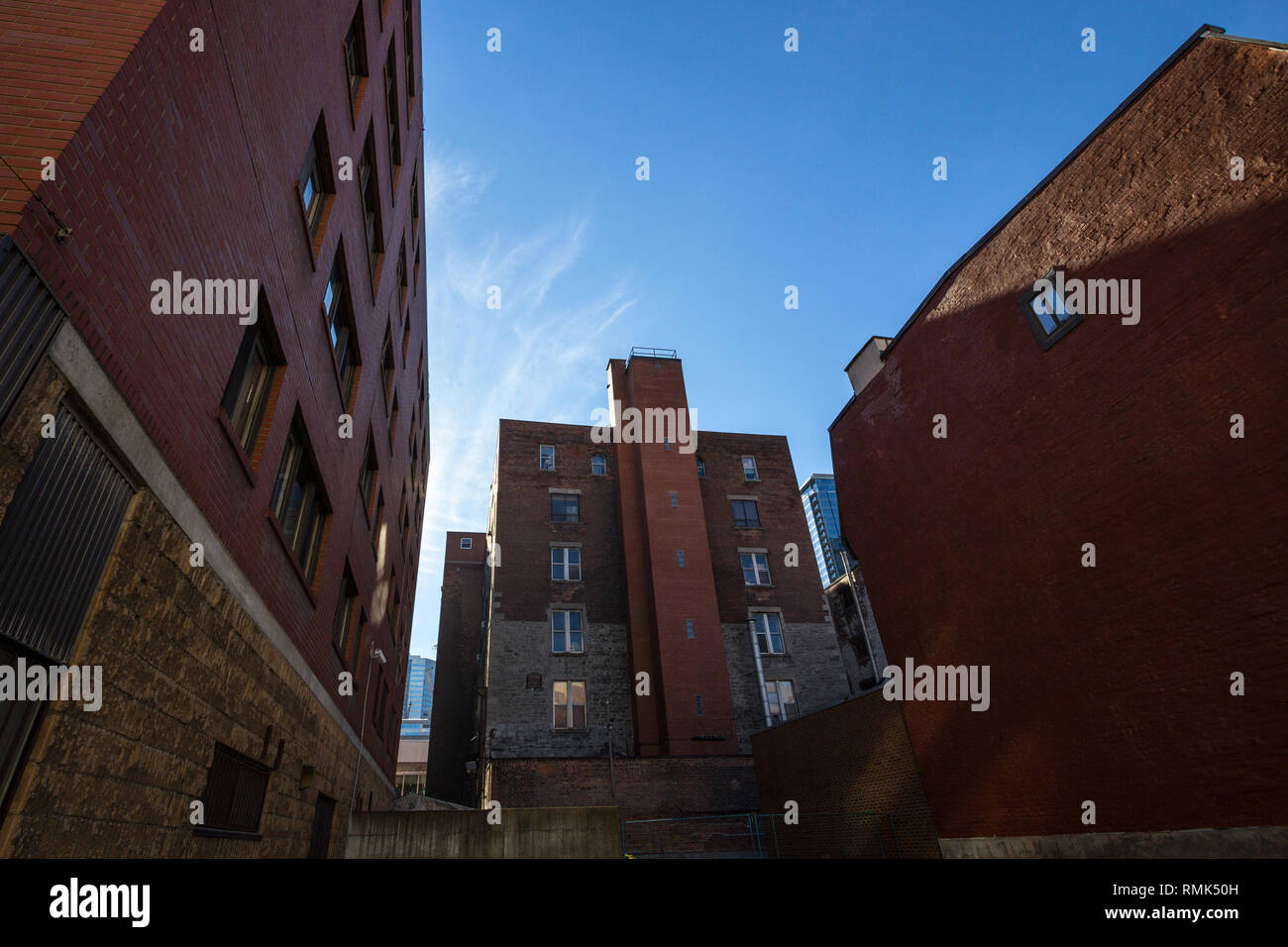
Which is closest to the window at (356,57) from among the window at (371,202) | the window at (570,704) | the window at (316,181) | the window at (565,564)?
the window at (371,202)

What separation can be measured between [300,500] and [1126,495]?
14.4 m

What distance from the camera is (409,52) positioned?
17.9 metres

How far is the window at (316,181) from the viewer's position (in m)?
9.67

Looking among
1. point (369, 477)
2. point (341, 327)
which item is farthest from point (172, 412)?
point (369, 477)

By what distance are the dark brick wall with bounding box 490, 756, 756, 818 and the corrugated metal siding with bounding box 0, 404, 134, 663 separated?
70.7 feet

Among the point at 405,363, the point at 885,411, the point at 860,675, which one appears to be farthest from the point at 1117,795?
the point at 860,675

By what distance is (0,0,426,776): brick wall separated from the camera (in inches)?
166

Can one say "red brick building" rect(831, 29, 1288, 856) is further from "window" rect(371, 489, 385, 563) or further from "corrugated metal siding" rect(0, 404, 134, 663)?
"window" rect(371, 489, 385, 563)

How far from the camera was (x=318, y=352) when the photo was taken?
1024 centimetres

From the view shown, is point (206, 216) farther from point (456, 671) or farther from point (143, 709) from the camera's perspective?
point (456, 671)

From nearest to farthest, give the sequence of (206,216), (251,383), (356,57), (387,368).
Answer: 1. (206,216)
2. (251,383)
3. (356,57)
4. (387,368)

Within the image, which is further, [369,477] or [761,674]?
[761,674]
